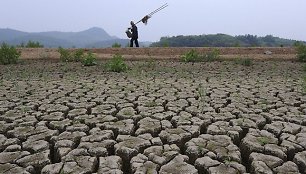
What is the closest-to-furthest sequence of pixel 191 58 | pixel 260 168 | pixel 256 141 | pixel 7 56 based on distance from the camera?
pixel 260 168
pixel 256 141
pixel 7 56
pixel 191 58

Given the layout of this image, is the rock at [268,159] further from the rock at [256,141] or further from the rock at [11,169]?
the rock at [11,169]

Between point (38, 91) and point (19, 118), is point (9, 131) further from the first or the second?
point (38, 91)

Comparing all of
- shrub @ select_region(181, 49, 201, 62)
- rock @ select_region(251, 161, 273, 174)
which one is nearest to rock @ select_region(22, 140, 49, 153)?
rock @ select_region(251, 161, 273, 174)

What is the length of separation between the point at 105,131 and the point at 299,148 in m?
1.99

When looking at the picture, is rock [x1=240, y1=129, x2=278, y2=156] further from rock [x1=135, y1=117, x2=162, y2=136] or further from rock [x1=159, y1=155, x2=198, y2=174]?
rock [x1=135, y1=117, x2=162, y2=136]

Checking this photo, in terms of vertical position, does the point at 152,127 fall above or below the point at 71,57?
below

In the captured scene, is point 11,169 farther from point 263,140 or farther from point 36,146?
point 263,140

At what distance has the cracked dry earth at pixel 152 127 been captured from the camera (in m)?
2.89

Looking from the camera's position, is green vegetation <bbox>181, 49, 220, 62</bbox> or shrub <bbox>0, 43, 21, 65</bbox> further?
green vegetation <bbox>181, 49, 220, 62</bbox>

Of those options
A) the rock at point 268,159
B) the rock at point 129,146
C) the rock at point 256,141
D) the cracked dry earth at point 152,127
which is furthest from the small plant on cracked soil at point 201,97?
the rock at point 268,159

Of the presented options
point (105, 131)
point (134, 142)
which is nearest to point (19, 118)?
point (105, 131)

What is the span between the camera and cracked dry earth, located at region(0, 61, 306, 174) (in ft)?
9.50

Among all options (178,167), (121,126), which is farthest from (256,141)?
(121,126)

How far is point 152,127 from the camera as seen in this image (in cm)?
380
